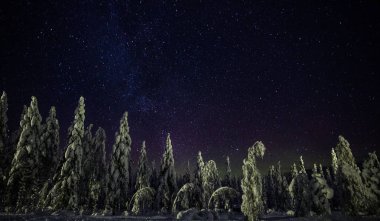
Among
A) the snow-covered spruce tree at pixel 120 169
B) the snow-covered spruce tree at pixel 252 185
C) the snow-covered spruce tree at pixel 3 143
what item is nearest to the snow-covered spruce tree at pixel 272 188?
the snow-covered spruce tree at pixel 120 169

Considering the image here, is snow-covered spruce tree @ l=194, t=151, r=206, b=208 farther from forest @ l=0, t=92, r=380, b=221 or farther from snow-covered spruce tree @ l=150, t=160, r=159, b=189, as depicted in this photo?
snow-covered spruce tree @ l=150, t=160, r=159, b=189

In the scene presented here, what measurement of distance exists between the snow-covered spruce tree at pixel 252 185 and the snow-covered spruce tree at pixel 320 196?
12.4 m

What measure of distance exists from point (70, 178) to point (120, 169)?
7632mm

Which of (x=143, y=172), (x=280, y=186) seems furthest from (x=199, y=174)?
(x=280, y=186)

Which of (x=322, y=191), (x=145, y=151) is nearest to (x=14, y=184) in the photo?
(x=145, y=151)

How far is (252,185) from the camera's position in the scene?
86.6 ft

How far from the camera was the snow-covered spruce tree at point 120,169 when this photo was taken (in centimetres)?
3932

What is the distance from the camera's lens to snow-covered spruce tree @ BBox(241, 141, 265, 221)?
85.5 feet

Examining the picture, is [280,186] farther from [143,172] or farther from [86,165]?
[86,165]

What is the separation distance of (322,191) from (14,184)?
126 feet

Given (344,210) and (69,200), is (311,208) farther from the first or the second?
(69,200)

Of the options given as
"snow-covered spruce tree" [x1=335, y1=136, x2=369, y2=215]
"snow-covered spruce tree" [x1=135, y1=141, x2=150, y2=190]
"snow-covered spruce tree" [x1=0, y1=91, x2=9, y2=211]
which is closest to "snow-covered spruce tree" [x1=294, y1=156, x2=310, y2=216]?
"snow-covered spruce tree" [x1=335, y1=136, x2=369, y2=215]

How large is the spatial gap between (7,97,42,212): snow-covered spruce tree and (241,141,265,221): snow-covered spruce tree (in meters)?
25.7

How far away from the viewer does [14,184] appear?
34.6 meters
